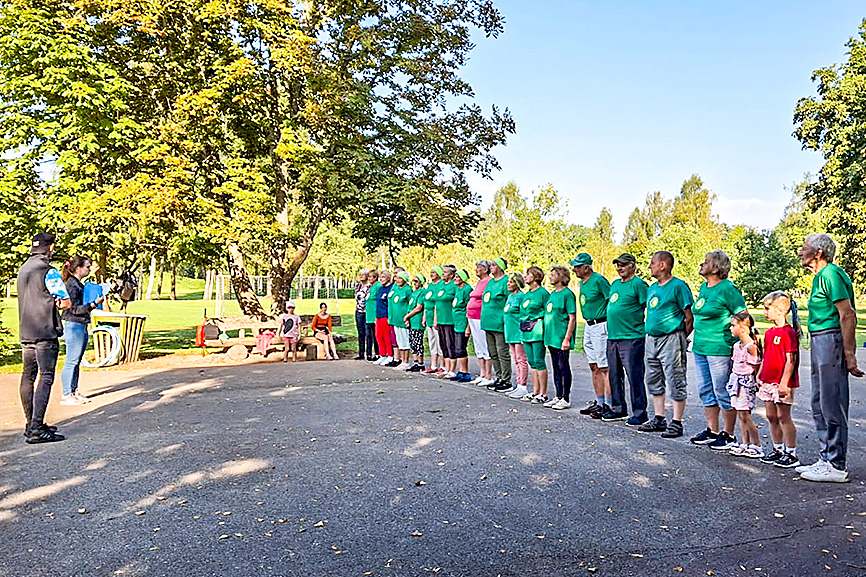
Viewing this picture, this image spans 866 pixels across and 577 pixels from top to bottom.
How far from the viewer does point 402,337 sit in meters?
13.6

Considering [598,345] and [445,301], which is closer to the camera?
[598,345]

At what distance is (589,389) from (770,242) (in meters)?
39.0

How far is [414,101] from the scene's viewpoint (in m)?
17.7

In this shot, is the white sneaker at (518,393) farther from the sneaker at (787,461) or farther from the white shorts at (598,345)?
the sneaker at (787,461)

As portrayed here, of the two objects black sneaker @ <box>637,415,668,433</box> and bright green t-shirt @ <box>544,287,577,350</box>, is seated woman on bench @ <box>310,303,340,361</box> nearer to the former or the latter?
bright green t-shirt @ <box>544,287,577,350</box>

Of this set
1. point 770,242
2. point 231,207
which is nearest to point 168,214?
point 231,207

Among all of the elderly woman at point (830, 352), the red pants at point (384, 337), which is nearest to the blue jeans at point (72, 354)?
the red pants at point (384, 337)

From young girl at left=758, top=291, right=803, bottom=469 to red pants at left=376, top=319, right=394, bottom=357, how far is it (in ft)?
28.5

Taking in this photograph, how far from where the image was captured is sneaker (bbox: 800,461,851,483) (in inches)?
223

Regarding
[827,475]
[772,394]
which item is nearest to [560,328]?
[772,394]

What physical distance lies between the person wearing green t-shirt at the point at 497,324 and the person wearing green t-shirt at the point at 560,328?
1561 millimetres

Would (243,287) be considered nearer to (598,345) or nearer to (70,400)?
(70,400)

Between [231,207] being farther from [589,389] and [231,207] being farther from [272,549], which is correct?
[272,549]

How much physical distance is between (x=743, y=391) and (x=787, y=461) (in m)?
0.67
